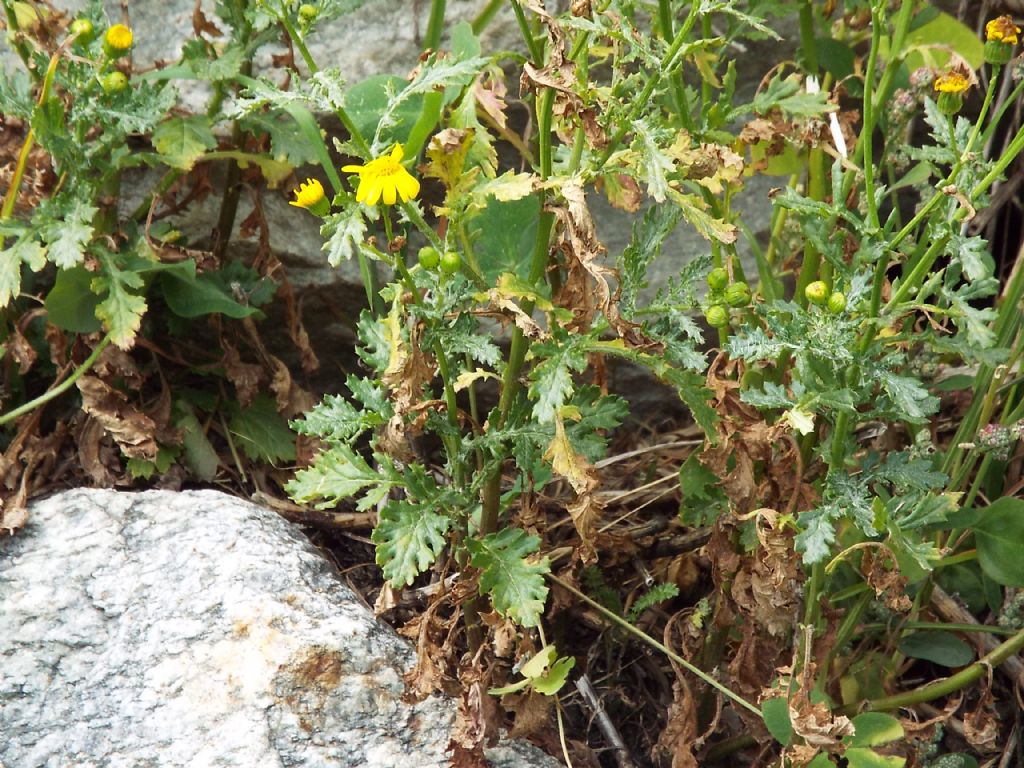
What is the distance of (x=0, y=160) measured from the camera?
6.31 ft

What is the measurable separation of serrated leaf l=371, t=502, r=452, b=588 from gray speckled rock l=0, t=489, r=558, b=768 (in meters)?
0.23

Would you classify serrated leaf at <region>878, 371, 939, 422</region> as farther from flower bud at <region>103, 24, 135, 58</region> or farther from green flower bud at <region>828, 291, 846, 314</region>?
flower bud at <region>103, 24, 135, 58</region>

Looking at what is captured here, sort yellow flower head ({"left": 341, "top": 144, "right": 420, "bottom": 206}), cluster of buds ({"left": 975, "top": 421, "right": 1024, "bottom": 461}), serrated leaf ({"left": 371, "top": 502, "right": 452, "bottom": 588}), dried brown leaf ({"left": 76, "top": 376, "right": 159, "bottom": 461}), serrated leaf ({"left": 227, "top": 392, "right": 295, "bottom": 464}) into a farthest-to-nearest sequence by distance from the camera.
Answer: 1. serrated leaf ({"left": 227, "top": 392, "right": 295, "bottom": 464})
2. dried brown leaf ({"left": 76, "top": 376, "right": 159, "bottom": 461})
3. cluster of buds ({"left": 975, "top": 421, "right": 1024, "bottom": 461})
4. serrated leaf ({"left": 371, "top": 502, "right": 452, "bottom": 588})
5. yellow flower head ({"left": 341, "top": 144, "right": 420, "bottom": 206})

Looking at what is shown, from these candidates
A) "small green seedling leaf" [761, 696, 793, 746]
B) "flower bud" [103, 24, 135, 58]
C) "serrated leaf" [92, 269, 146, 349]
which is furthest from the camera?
"serrated leaf" [92, 269, 146, 349]

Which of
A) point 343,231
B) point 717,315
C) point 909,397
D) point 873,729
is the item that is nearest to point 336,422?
point 343,231

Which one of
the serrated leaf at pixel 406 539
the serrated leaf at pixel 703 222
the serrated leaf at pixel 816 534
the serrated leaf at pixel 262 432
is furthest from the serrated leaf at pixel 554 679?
the serrated leaf at pixel 262 432

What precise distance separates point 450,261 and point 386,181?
0.12 metres

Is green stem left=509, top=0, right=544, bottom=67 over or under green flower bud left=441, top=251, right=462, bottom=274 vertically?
over

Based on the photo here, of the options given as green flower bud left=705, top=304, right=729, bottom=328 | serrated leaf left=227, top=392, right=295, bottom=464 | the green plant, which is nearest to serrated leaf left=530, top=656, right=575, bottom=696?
the green plant

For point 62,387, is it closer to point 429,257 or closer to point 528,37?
point 429,257

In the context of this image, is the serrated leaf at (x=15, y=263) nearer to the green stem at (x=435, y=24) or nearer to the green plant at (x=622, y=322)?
the green plant at (x=622, y=322)

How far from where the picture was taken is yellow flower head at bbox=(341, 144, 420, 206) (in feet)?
4.00

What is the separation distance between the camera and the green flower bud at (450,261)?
4.19 ft

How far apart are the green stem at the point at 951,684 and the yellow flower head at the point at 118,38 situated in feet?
5.17
